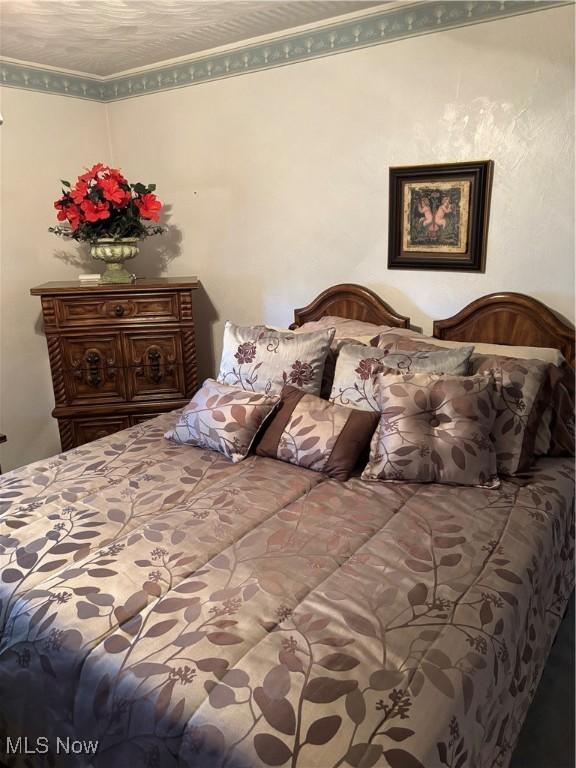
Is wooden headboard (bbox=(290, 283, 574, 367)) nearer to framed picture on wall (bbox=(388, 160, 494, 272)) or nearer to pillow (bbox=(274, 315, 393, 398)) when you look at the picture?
pillow (bbox=(274, 315, 393, 398))

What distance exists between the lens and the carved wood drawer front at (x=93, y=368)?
116 inches

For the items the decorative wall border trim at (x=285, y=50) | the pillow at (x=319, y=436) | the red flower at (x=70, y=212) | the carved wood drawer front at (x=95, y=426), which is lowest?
the carved wood drawer front at (x=95, y=426)

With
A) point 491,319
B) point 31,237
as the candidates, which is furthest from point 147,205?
point 491,319

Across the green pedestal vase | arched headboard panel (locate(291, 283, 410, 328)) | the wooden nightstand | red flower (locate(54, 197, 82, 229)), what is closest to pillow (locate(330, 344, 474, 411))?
arched headboard panel (locate(291, 283, 410, 328))

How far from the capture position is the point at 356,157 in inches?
105

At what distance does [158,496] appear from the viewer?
1823 millimetres

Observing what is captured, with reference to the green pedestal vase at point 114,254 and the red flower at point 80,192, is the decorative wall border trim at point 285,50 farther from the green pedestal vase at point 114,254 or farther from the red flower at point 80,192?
the green pedestal vase at point 114,254

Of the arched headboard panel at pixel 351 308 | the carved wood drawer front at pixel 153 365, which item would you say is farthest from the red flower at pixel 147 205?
the arched headboard panel at pixel 351 308

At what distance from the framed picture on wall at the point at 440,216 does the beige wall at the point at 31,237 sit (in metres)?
Answer: 1.94

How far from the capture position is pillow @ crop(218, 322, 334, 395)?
2.25m

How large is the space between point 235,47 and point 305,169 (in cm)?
71

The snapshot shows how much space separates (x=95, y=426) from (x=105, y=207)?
3.76 ft

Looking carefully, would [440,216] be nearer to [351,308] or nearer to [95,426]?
[351,308]

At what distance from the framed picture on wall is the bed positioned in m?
1.01
